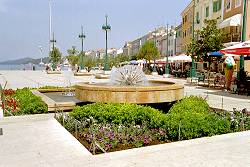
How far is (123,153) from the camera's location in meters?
5.55

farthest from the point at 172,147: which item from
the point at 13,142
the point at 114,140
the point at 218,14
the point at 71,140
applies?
the point at 218,14

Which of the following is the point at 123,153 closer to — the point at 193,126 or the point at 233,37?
the point at 193,126

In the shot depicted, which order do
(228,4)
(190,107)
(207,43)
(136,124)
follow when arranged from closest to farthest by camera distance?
(136,124), (190,107), (207,43), (228,4)

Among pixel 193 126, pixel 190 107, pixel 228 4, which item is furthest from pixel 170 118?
pixel 228 4

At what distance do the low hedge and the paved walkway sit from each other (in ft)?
1.13

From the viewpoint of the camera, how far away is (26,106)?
31.8ft

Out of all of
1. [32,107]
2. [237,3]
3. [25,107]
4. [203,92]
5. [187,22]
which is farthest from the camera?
[187,22]

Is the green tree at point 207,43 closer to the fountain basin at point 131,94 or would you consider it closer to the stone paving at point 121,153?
the fountain basin at point 131,94

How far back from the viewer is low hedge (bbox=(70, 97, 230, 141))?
6727mm

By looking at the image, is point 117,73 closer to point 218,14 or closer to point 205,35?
point 205,35

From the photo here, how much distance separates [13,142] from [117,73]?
508 centimetres

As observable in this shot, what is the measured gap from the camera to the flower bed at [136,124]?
644 centimetres

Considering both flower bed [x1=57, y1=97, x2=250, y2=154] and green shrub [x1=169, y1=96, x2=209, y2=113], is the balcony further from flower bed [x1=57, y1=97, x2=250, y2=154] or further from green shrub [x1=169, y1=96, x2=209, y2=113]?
flower bed [x1=57, y1=97, x2=250, y2=154]

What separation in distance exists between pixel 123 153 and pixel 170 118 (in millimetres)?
1930
